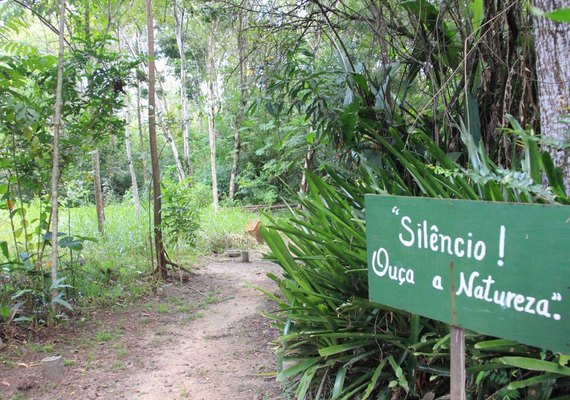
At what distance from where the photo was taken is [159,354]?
3.42 meters

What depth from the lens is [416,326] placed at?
2141 mm

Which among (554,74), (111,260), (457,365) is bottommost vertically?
(111,260)

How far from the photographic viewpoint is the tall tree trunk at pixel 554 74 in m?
2.12

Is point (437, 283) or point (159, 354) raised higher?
point (437, 283)

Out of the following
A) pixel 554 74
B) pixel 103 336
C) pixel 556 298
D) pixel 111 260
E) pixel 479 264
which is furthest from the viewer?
pixel 111 260

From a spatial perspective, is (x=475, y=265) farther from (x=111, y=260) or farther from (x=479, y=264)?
(x=111, y=260)

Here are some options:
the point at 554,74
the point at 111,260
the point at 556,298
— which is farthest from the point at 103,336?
the point at 554,74

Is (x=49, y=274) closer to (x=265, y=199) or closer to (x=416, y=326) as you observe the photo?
Answer: (x=416, y=326)

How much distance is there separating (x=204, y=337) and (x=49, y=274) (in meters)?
1.42

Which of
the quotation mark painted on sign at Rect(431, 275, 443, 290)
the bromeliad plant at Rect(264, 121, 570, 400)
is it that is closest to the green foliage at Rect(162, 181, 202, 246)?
the bromeliad plant at Rect(264, 121, 570, 400)

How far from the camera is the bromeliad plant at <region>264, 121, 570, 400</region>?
6.03 feet

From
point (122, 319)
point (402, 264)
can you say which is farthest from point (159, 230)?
point (402, 264)

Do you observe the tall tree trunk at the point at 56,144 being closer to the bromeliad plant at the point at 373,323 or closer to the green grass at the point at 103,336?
the green grass at the point at 103,336

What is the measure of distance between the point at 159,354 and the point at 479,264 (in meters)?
2.81
